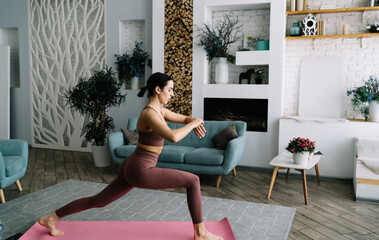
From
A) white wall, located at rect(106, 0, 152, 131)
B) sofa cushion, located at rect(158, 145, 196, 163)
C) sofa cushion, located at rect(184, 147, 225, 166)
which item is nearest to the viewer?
sofa cushion, located at rect(184, 147, 225, 166)

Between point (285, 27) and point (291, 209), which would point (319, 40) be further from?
point (291, 209)

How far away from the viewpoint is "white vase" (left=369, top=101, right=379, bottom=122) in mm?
4691

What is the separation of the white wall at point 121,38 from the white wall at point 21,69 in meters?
1.93

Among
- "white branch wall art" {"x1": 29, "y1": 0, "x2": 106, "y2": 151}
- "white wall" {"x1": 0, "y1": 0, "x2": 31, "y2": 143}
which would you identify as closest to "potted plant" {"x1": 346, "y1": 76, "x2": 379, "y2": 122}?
"white branch wall art" {"x1": 29, "y1": 0, "x2": 106, "y2": 151}

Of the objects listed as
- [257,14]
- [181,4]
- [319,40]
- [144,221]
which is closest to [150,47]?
[181,4]

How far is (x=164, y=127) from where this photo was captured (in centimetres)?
245

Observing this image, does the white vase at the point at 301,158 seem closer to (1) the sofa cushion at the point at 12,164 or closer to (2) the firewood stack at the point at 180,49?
(2) the firewood stack at the point at 180,49

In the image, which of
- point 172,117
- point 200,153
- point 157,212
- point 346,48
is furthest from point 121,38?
point 172,117

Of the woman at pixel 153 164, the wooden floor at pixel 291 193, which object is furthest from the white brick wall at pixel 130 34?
the woman at pixel 153 164

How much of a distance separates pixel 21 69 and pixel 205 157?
4.75 metres

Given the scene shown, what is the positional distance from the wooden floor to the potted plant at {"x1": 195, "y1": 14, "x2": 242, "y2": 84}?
1587 mm

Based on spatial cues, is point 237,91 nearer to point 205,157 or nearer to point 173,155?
point 205,157

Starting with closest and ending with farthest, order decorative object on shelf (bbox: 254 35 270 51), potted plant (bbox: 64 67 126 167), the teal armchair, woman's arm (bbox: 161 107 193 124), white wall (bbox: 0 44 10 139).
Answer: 1. woman's arm (bbox: 161 107 193 124)
2. the teal armchair
3. decorative object on shelf (bbox: 254 35 270 51)
4. potted plant (bbox: 64 67 126 167)
5. white wall (bbox: 0 44 10 139)

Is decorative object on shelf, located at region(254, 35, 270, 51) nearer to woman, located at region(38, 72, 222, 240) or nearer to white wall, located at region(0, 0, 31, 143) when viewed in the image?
woman, located at region(38, 72, 222, 240)
